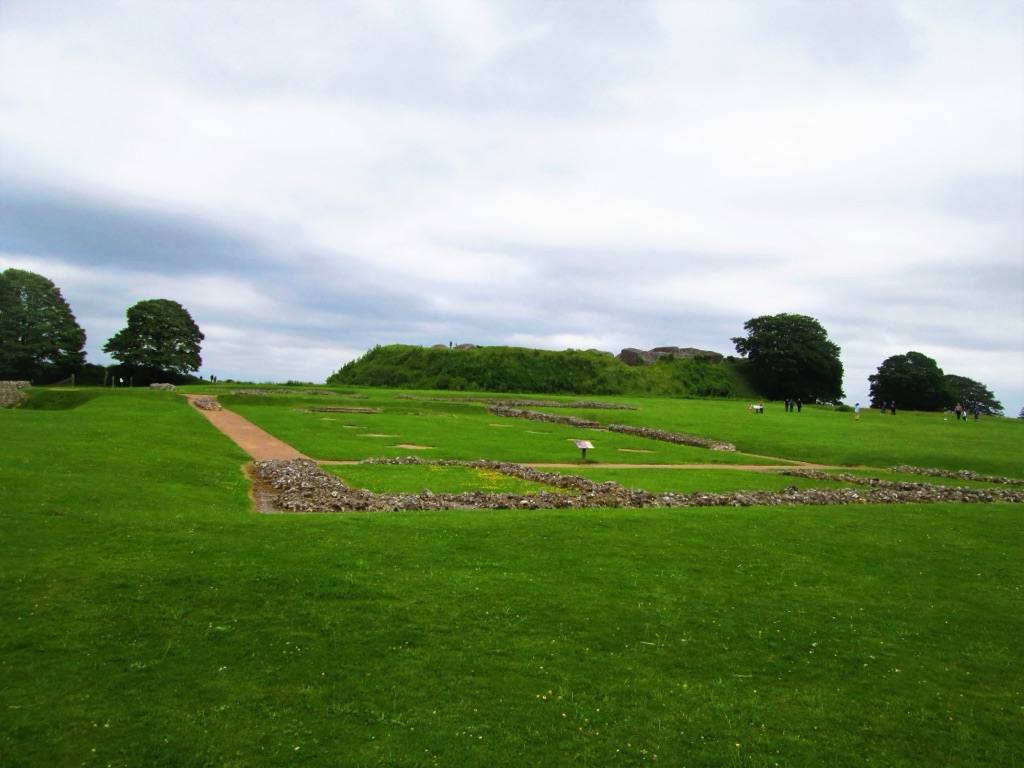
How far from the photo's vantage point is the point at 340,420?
46156mm

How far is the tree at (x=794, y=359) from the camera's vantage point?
11175 centimetres

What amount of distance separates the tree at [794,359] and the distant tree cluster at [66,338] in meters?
91.0

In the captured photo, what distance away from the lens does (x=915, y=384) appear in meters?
103

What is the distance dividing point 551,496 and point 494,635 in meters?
10.7

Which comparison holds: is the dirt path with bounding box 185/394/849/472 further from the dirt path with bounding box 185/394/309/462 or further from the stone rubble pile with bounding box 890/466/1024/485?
the stone rubble pile with bounding box 890/466/1024/485

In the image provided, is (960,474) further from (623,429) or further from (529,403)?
(529,403)

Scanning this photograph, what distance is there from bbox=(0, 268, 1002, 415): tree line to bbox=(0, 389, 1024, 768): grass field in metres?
72.1

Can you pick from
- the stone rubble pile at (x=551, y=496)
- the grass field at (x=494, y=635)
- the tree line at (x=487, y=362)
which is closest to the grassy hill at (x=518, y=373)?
the tree line at (x=487, y=362)

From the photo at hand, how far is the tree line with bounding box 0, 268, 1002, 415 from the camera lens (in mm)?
76875

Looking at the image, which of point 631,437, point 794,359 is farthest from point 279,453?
point 794,359

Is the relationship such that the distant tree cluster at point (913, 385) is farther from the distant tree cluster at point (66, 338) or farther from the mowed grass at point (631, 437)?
the distant tree cluster at point (66, 338)

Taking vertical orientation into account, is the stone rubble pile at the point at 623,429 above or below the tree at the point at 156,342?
below

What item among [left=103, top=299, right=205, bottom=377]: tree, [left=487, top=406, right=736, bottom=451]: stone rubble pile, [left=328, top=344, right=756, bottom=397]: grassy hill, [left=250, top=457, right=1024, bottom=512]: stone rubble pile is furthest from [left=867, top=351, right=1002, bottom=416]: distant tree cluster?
[left=103, top=299, right=205, bottom=377]: tree

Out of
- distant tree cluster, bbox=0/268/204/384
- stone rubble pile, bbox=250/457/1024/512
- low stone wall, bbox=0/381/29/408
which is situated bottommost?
stone rubble pile, bbox=250/457/1024/512
